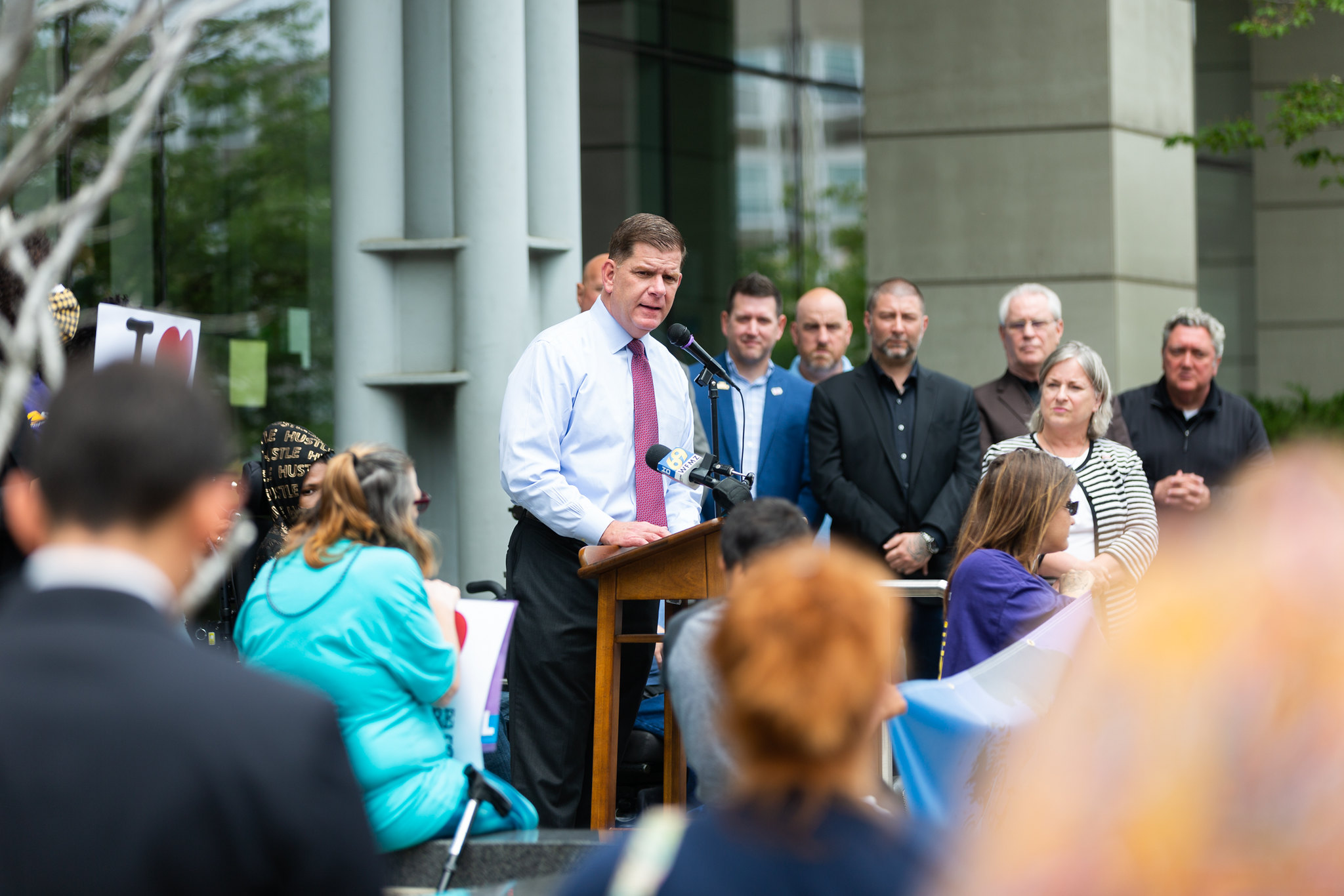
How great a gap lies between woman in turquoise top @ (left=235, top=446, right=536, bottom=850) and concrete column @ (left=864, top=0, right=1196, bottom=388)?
6591 millimetres

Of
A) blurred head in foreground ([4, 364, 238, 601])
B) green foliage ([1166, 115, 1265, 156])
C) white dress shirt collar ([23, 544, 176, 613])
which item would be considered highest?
green foliage ([1166, 115, 1265, 156])

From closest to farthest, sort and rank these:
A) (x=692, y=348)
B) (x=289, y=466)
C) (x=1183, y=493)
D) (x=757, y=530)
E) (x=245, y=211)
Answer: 1. (x=757, y=530)
2. (x=692, y=348)
3. (x=289, y=466)
4. (x=1183, y=493)
5. (x=245, y=211)

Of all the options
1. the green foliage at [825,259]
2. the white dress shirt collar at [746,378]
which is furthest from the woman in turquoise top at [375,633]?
the green foliage at [825,259]

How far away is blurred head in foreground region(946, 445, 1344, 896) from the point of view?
93 centimetres

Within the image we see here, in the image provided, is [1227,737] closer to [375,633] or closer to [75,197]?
[75,197]

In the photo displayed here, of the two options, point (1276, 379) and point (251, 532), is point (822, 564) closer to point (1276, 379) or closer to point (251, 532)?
point (251, 532)

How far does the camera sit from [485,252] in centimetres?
646

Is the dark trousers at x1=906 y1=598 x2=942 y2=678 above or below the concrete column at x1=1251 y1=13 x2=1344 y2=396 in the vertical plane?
below

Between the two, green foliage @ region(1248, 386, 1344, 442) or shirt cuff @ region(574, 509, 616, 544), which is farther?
green foliage @ region(1248, 386, 1344, 442)

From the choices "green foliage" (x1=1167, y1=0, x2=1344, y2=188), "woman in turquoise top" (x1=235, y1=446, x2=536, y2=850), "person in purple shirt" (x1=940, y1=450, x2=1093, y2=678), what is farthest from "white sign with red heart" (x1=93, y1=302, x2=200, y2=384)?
"green foliage" (x1=1167, y1=0, x2=1344, y2=188)

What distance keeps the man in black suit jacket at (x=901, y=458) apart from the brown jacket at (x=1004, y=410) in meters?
0.35

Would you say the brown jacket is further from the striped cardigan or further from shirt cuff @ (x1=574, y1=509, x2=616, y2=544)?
shirt cuff @ (x1=574, y1=509, x2=616, y2=544)

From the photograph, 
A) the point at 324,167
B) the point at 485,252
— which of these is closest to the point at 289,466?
the point at 485,252

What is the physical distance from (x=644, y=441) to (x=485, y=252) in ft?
6.58
